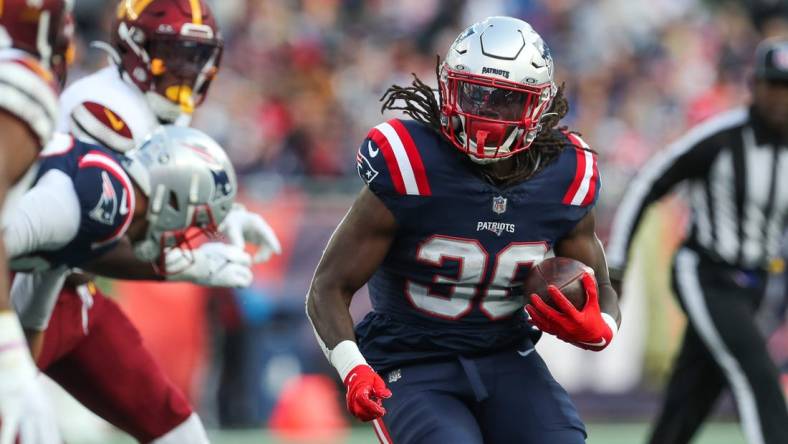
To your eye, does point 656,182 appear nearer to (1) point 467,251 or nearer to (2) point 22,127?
(1) point 467,251

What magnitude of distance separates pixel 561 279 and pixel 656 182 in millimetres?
2211

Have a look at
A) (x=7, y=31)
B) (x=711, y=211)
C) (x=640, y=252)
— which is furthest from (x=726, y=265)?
(x=7, y=31)

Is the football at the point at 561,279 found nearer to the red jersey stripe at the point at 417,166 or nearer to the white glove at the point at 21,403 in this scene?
the red jersey stripe at the point at 417,166

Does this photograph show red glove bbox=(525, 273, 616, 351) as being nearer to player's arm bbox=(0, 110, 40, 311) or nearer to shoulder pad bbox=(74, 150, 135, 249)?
shoulder pad bbox=(74, 150, 135, 249)

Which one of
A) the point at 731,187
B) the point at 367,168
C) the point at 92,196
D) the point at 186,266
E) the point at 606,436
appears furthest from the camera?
the point at 606,436

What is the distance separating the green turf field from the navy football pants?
3.78 m

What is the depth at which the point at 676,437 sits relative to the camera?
5.66 m

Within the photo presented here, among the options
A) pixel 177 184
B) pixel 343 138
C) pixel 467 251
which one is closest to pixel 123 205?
pixel 177 184

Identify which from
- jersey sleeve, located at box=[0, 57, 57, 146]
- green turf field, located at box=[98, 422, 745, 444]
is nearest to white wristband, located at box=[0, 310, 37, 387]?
jersey sleeve, located at box=[0, 57, 57, 146]

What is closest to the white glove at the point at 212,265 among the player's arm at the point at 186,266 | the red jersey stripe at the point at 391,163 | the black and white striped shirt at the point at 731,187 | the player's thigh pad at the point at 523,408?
the player's arm at the point at 186,266

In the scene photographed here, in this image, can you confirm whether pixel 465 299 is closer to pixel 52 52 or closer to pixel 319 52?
pixel 52 52

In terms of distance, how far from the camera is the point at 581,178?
3865mm

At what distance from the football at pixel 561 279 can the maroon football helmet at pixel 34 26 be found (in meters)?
1.44

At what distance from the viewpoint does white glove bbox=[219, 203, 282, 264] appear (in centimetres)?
481
